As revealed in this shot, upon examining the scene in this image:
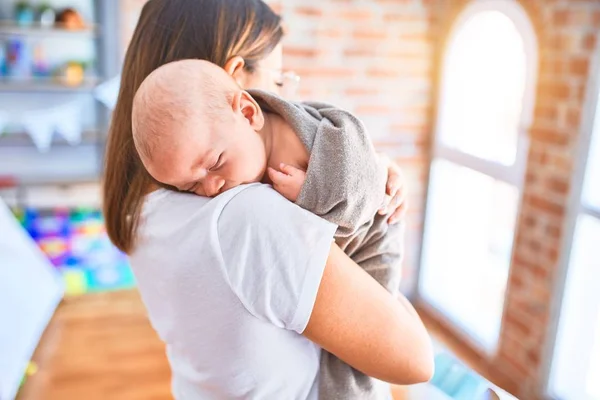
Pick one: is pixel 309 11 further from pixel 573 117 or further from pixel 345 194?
pixel 345 194

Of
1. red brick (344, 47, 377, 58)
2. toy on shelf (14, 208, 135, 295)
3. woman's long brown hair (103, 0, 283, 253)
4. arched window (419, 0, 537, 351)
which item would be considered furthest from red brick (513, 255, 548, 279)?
toy on shelf (14, 208, 135, 295)

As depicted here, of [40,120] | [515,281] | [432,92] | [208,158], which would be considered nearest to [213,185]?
[208,158]

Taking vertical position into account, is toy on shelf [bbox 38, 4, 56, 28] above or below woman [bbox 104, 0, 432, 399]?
above

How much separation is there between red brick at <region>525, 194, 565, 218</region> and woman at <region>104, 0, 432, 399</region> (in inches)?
64.9

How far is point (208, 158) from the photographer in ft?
2.55

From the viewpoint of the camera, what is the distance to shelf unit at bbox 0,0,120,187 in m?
3.88

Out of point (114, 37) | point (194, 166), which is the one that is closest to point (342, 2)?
point (114, 37)

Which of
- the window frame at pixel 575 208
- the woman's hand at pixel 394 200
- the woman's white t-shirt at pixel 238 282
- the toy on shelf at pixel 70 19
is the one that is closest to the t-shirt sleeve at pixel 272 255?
the woman's white t-shirt at pixel 238 282

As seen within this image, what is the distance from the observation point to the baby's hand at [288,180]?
0.76 metres

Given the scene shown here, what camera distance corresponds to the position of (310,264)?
2.22 feet

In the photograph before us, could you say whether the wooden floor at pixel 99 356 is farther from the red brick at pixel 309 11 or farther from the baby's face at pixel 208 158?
the baby's face at pixel 208 158

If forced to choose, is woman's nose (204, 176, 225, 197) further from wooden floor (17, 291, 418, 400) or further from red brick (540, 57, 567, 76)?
wooden floor (17, 291, 418, 400)

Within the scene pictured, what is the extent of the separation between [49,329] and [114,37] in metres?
2.08

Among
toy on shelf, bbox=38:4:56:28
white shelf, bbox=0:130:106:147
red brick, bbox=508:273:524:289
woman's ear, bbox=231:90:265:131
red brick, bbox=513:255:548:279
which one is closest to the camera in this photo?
woman's ear, bbox=231:90:265:131
